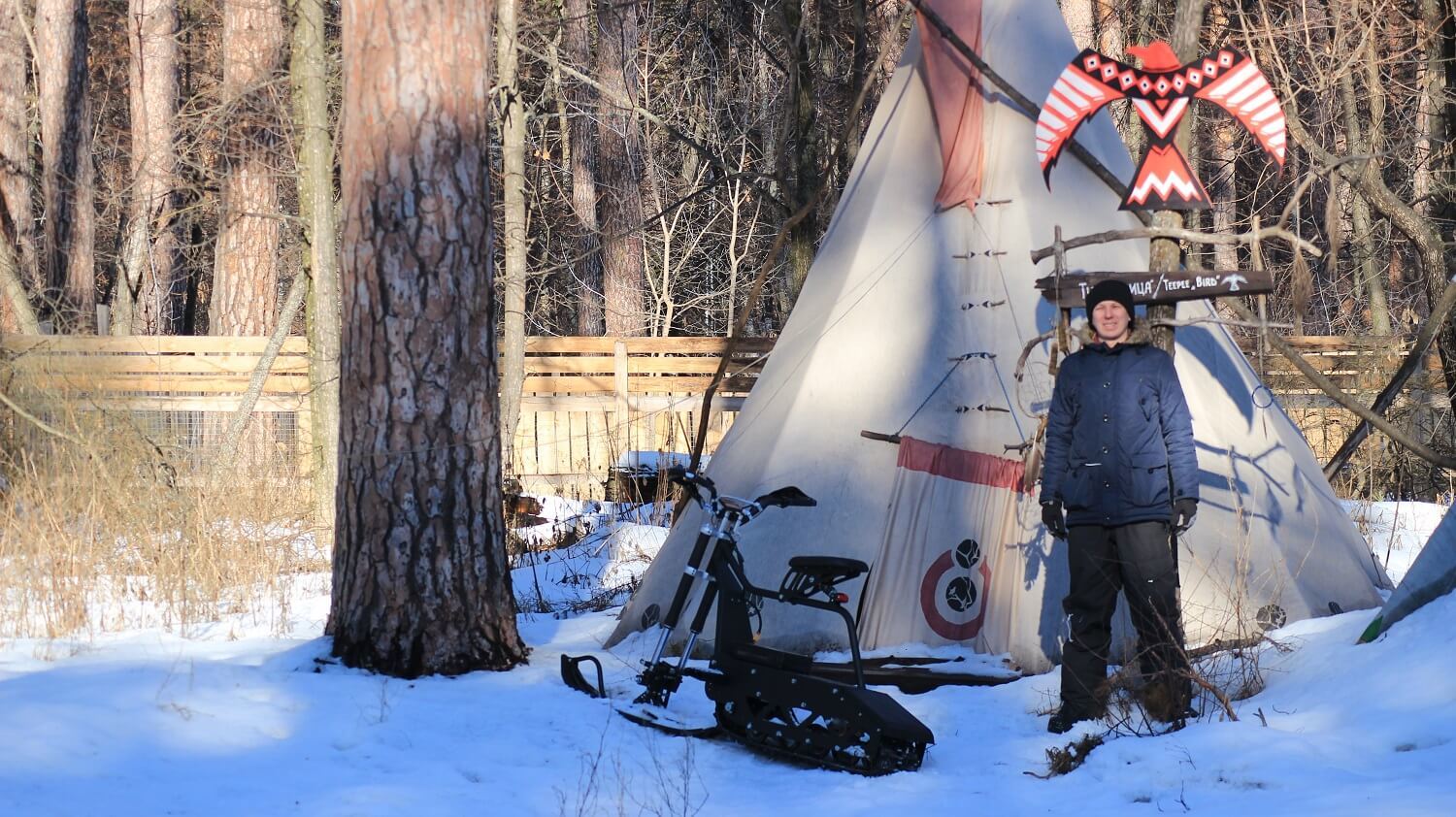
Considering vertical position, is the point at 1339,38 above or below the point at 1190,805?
above

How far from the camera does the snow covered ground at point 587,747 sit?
4113mm

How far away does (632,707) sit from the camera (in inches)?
217

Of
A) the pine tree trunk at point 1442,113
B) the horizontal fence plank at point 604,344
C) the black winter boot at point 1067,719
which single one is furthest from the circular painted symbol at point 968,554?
the horizontal fence plank at point 604,344

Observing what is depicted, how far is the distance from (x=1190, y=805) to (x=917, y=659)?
2.17 m

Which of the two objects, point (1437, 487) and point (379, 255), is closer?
point (379, 255)

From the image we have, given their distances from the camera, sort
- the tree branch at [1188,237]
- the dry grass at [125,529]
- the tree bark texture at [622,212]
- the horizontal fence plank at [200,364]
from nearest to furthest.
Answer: the tree branch at [1188,237], the dry grass at [125,529], the horizontal fence plank at [200,364], the tree bark texture at [622,212]

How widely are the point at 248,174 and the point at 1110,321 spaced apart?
1170cm

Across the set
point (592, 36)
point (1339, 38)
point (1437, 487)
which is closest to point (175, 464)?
point (1339, 38)

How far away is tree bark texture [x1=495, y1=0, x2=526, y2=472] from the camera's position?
39.6ft

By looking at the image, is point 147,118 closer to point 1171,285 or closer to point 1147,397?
point 1171,285

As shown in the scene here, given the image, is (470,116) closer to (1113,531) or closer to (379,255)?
(379,255)

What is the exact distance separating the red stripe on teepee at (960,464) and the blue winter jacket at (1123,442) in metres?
1.31

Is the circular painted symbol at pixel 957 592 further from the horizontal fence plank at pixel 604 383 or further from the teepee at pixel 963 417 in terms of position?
the horizontal fence plank at pixel 604 383

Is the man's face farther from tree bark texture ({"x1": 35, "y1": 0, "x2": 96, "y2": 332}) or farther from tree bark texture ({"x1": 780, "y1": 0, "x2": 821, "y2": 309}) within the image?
tree bark texture ({"x1": 35, "y1": 0, "x2": 96, "y2": 332})
